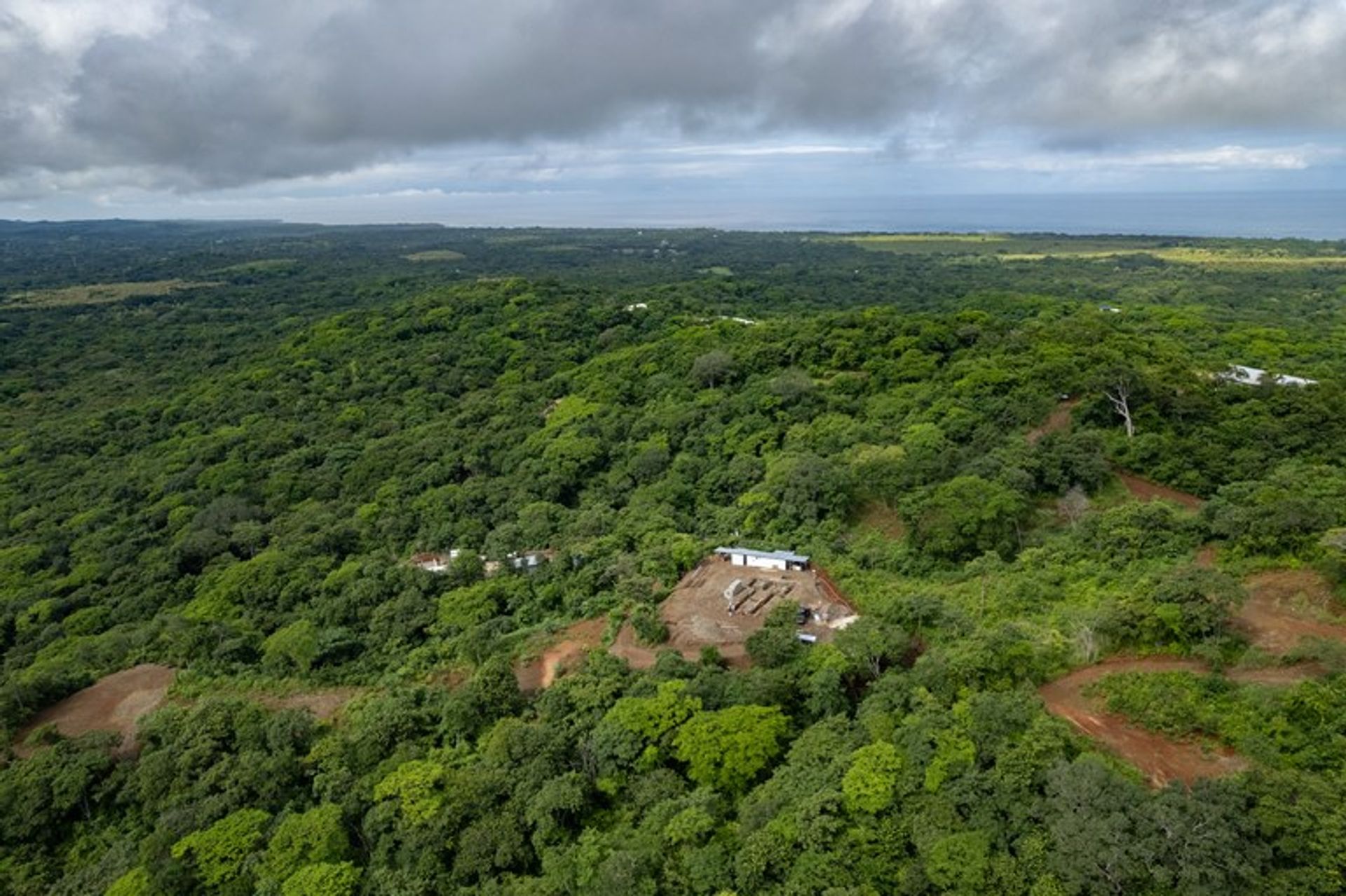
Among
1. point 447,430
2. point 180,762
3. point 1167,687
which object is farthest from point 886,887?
point 447,430

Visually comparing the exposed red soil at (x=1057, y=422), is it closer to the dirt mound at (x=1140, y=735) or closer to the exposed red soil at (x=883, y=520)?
the exposed red soil at (x=883, y=520)

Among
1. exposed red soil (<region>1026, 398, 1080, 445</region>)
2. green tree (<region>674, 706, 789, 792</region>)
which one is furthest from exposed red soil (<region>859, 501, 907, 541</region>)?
green tree (<region>674, 706, 789, 792</region>)

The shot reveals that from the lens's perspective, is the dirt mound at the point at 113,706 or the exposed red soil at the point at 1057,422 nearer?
the dirt mound at the point at 113,706

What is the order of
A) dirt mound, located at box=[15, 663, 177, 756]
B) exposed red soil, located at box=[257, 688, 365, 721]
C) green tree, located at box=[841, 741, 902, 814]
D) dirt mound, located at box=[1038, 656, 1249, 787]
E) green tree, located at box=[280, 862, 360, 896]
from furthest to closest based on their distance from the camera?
dirt mound, located at box=[15, 663, 177, 756] < exposed red soil, located at box=[257, 688, 365, 721] < green tree, located at box=[280, 862, 360, 896] < dirt mound, located at box=[1038, 656, 1249, 787] < green tree, located at box=[841, 741, 902, 814]

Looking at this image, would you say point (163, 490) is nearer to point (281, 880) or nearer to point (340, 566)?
point (340, 566)

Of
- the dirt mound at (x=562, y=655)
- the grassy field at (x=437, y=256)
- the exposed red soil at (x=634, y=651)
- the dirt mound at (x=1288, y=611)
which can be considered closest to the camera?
the dirt mound at (x=1288, y=611)

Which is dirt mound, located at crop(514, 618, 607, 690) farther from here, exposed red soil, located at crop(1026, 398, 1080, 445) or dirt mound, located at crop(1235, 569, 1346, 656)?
exposed red soil, located at crop(1026, 398, 1080, 445)

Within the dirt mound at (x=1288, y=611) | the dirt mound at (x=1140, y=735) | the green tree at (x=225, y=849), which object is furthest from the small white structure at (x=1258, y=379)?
the green tree at (x=225, y=849)

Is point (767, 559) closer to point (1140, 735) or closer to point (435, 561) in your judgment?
point (1140, 735)
